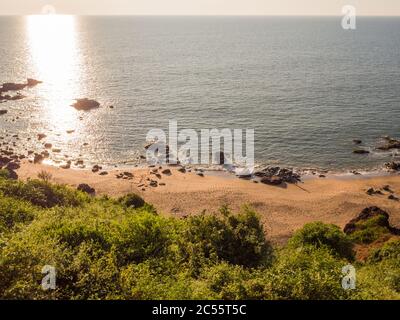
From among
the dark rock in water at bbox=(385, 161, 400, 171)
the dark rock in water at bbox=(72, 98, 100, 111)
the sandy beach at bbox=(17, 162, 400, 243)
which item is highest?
the dark rock in water at bbox=(72, 98, 100, 111)

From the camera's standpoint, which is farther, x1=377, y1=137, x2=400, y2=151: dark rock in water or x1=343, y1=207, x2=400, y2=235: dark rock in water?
x1=377, y1=137, x2=400, y2=151: dark rock in water

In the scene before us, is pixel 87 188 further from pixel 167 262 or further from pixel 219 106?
pixel 219 106

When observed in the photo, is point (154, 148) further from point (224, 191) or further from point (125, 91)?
point (125, 91)

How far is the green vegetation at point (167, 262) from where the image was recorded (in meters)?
21.1

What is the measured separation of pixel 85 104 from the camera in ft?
353

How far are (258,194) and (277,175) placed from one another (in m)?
8.21

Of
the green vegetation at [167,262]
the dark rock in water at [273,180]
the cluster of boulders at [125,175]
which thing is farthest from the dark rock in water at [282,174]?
the green vegetation at [167,262]

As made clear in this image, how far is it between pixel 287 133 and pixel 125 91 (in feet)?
184

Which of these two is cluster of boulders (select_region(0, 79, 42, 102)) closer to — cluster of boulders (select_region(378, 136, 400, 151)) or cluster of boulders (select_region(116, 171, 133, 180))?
cluster of boulders (select_region(116, 171, 133, 180))

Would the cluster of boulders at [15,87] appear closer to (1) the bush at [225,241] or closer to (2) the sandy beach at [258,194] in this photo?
(2) the sandy beach at [258,194]

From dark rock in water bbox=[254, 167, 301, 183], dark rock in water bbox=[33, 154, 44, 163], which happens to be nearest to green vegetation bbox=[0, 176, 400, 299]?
dark rock in water bbox=[254, 167, 301, 183]

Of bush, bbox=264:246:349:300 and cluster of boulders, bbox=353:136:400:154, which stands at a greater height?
bush, bbox=264:246:349:300

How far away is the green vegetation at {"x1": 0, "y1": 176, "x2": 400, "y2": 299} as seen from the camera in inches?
830

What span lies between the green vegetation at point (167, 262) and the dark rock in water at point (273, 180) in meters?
27.0
